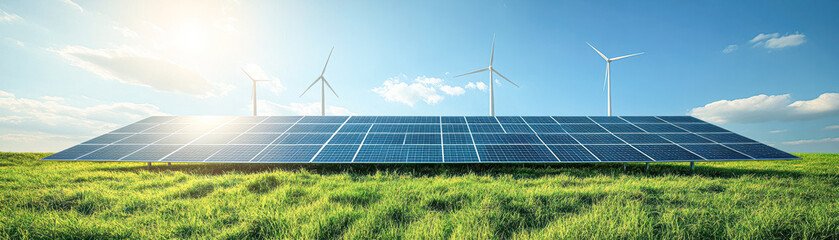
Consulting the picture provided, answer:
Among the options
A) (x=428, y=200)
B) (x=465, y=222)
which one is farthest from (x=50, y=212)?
(x=465, y=222)

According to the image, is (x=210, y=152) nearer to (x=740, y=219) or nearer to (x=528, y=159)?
(x=528, y=159)

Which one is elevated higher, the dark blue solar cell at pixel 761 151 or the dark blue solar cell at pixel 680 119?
the dark blue solar cell at pixel 680 119

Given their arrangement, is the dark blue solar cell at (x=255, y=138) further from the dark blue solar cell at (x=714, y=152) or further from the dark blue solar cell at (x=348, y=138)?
the dark blue solar cell at (x=714, y=152)

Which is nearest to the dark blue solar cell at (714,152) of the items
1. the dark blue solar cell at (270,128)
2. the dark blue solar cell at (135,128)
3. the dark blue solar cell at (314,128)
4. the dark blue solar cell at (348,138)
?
the dark blue solar cell at (348,138)

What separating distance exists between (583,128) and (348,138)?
43.8ft

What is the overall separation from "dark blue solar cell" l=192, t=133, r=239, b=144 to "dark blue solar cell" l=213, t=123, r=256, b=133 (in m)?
0.76

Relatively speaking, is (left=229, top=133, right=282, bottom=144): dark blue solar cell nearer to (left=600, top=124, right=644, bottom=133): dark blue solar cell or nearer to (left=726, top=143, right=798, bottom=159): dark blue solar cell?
(left=600, top=124, right=644, bottom=133): dark blue solar cell

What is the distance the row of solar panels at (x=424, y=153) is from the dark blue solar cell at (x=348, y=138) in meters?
0.67

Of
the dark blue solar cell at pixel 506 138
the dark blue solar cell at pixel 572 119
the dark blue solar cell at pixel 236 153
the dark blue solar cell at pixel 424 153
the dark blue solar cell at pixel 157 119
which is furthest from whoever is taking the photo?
the dark blue solar cell at pixel 157 119

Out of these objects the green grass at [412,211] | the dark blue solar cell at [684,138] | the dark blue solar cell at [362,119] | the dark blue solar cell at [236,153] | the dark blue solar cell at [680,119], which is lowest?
the green grass at [412,211]

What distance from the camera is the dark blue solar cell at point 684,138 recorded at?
1630 cm

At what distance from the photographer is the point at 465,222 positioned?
20.1 feet

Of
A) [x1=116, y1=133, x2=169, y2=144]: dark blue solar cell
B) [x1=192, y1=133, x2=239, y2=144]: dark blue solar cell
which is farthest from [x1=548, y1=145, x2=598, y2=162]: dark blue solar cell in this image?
[x1=116, y1=133, x2=169, y2=144]: dark blue solar cell

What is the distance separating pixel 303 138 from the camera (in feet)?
54.1
